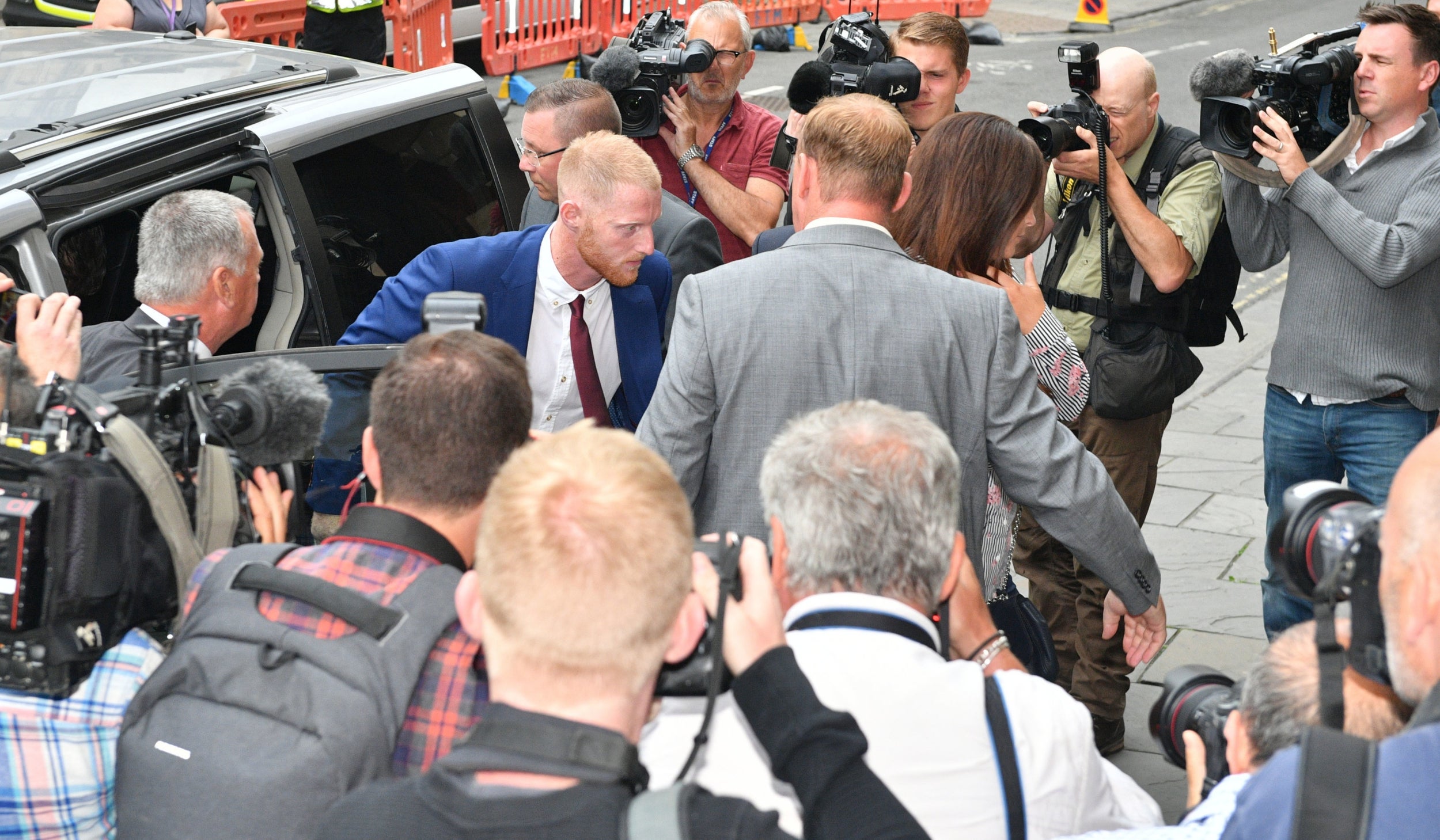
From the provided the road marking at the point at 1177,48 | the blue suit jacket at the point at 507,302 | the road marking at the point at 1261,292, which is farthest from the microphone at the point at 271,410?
the road marking at the point at 1177,48

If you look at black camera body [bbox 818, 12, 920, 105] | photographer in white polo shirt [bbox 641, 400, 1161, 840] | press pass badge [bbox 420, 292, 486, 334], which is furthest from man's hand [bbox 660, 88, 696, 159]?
photographer in white polo shirt [bbox 641, 400, 1161, 840]

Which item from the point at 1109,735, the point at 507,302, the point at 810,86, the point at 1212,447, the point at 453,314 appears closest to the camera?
the point at 453,314

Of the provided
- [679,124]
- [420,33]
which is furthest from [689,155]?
[420,33]

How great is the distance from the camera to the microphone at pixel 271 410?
8.66 ft

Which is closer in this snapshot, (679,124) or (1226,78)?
(1226,78)

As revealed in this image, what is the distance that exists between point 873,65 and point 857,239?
1.95 m

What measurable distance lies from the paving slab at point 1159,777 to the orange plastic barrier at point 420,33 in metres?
8.33

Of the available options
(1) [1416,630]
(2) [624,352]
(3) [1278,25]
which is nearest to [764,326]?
(2) [624,352]

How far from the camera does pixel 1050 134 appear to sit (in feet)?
13.8

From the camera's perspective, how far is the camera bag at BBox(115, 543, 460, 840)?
2.00 m

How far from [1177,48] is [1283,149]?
45.3ft

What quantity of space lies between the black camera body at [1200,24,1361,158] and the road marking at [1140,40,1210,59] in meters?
12.5

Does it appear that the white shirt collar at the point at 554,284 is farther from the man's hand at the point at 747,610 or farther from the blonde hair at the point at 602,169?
the man's hand at the point at 747,610

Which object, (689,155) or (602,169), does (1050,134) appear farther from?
(689,155)
